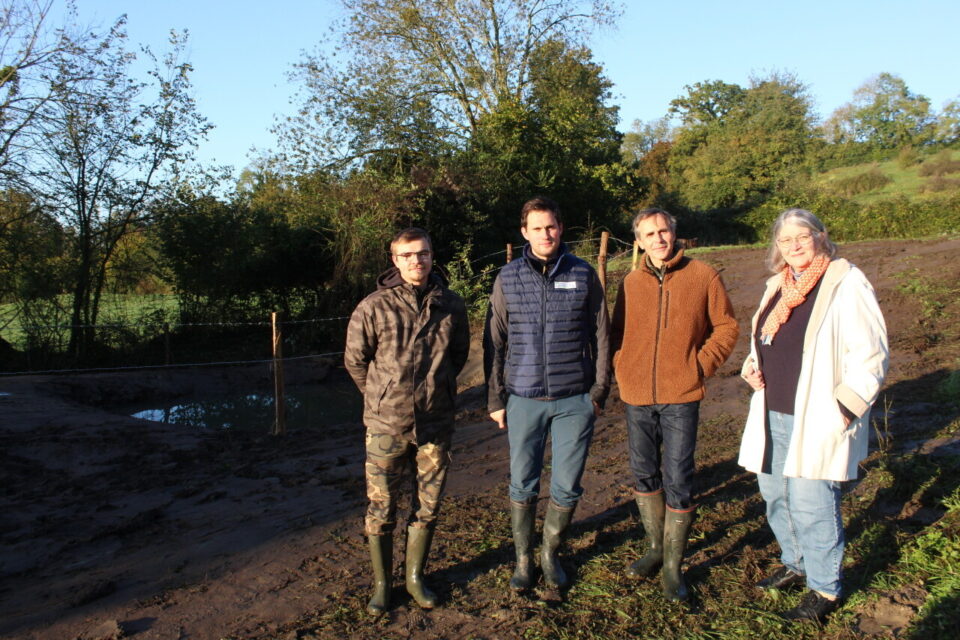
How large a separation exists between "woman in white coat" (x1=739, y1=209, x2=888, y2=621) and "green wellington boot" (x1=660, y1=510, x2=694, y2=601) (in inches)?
16.2

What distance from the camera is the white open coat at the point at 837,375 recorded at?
8.84ft

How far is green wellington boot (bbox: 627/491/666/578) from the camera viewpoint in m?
3.29

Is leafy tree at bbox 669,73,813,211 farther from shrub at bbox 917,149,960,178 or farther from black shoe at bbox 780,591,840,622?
black shoe at bbox 780,591,840,622

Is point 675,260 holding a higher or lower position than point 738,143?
lower

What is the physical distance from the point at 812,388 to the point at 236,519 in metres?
3.82

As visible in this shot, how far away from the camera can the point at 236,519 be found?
479 centimetres

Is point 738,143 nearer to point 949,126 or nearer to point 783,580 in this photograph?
point 949,126

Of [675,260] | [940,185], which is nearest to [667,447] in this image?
[675,260]

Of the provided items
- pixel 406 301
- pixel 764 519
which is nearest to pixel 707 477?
pixel 764 519

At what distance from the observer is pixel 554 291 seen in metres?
3.16

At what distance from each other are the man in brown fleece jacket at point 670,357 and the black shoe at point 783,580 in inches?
15.6

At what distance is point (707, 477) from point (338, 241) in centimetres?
1141

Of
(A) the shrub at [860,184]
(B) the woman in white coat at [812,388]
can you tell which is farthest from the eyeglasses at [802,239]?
(A) the shrub at [860,184]

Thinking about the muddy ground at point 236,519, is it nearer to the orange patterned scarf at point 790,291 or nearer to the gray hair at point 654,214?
the orange patterned scarf at point 790,291
